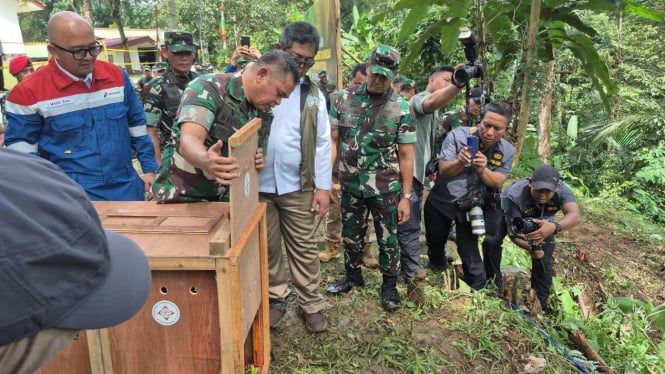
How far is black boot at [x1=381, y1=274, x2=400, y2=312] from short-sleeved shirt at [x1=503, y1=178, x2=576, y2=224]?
1.21 m

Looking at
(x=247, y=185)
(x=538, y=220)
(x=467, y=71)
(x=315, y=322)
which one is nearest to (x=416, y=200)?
(x=538, y=220)

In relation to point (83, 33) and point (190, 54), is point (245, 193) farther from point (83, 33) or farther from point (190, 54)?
point (190, 54)

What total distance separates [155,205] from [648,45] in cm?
1277

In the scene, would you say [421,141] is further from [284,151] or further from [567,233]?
[567,233]

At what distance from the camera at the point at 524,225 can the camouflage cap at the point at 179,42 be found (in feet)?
9.46

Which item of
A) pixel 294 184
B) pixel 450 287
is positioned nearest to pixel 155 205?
pixel 294 184

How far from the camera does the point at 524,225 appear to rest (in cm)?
352

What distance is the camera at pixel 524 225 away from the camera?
3.52 meters

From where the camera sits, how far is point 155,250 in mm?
1582

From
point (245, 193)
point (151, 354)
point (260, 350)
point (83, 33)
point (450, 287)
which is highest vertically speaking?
point (83, 33)

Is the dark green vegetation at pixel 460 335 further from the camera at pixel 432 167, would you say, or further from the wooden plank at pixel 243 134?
the wooden plank at pixel 243 134

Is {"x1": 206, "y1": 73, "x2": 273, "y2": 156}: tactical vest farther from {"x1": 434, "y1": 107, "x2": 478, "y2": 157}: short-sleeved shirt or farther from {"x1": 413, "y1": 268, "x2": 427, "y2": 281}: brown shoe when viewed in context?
{"x1": 434, "y1": 107, "x2": 478, "y2": 157}: short-sleeved shirt

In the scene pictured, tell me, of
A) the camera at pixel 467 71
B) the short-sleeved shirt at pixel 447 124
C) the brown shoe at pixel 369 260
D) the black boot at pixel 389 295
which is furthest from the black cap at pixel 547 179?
the brown shoe at pixel 369 260

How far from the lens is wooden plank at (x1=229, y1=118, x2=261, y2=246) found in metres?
1.57
